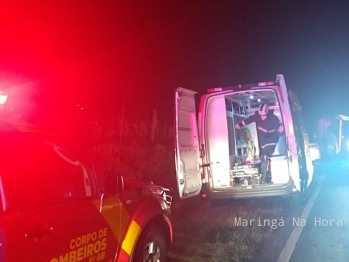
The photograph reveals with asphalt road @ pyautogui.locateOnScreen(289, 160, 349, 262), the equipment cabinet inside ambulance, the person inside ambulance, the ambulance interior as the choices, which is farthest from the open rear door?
asphalt road @ pyautogui.locateOnScreen(289, 160, 349, 262)

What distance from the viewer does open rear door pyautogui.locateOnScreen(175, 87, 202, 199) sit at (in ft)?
25.3

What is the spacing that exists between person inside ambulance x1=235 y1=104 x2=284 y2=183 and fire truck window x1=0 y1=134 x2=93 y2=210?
19.1 feet

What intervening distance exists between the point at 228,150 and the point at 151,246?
4.77 meters

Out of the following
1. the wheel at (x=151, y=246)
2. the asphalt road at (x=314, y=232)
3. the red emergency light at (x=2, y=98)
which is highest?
the red emergency light at (x=2, y=98)

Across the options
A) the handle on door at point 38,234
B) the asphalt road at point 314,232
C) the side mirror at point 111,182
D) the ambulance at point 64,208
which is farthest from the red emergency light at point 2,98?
the asphalt road at point 314,232

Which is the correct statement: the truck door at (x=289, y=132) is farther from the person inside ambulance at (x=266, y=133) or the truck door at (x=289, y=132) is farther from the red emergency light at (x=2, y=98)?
the red emergency light at (x=2, y=98)

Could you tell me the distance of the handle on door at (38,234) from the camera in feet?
10.2

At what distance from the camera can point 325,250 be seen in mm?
6129

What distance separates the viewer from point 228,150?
9297 millimetres

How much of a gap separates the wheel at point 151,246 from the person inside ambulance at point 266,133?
4.63m

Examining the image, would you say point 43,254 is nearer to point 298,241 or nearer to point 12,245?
point 12,245

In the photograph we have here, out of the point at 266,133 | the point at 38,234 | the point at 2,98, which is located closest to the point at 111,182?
the point at 38,234

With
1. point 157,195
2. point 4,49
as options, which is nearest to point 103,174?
point 157,195

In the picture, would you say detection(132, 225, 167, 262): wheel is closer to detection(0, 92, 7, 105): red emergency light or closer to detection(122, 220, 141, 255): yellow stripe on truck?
detection(122, 220, 141, 255): yellow stripe on truck
